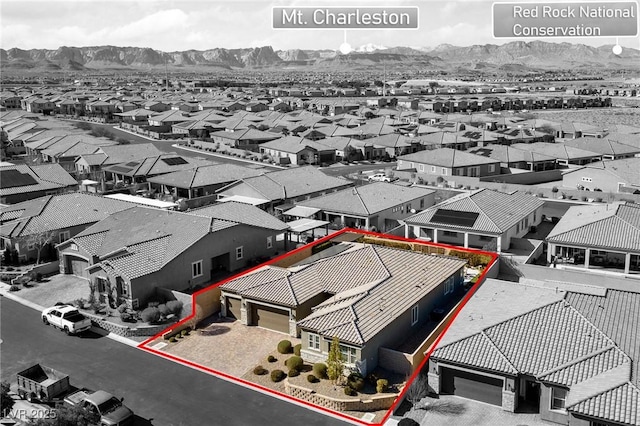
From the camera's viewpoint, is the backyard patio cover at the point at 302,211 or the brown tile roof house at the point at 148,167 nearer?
the backyard patio cover at the point at 302,211

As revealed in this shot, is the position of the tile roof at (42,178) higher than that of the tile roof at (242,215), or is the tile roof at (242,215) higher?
the tile roof at (42,178)

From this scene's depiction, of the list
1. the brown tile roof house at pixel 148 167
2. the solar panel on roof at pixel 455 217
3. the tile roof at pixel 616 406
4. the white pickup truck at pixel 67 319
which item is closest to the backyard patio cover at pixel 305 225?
the solar panel on roof at pixel 455 217

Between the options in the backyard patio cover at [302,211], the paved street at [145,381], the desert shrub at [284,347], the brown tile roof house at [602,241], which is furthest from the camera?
the backyard patio cover at [302,211]

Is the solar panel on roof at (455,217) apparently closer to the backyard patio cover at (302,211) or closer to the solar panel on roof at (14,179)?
the backyard patio cover at (302,211)

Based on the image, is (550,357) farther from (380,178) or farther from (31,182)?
(31,182)

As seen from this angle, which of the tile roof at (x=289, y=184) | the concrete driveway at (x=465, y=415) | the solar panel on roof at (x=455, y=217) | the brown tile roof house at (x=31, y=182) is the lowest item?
the concrete driveway at (x=465, y=415)

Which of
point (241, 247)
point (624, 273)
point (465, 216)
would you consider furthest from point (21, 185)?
point (624, 273)

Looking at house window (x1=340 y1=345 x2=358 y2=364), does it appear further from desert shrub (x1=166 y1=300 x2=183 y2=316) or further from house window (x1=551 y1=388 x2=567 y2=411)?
desert shrub (x1=166 y1=300 x2=183 y2=316)

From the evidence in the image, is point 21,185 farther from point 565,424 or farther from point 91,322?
point 565,424
